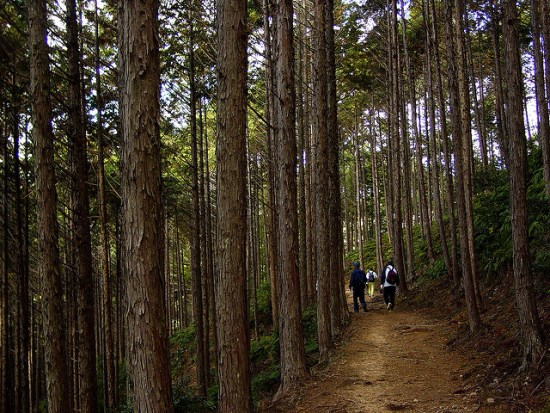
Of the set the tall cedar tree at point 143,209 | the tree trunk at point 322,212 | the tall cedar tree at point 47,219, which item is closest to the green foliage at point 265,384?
the tree trunk at point 322,212

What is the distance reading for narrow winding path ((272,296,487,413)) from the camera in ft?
20.9

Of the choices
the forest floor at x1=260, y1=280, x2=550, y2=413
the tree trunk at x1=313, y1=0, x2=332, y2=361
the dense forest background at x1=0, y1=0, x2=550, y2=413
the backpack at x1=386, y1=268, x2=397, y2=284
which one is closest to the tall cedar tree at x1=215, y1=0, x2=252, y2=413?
the dense forest background at x1=0, y1=0, x2=550, y2=413

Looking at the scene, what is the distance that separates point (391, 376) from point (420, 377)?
19.9 inches

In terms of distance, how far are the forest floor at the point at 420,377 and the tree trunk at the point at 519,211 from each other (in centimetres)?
41

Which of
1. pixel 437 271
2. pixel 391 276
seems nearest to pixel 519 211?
pixel 391 276

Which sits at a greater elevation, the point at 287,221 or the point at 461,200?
the point at 461,200

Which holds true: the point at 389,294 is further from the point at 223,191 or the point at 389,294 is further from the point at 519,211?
the point at 223,191

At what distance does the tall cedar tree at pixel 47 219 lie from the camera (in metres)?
7.04

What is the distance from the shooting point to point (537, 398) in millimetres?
4875

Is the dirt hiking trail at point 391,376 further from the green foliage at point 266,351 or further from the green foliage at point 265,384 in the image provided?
the green foliage at point 266,351

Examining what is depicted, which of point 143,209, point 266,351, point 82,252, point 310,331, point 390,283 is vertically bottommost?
point 266,351

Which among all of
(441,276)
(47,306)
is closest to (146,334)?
(47,306)

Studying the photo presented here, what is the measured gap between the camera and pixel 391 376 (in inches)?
312

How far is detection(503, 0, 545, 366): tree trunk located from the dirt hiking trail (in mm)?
1048
